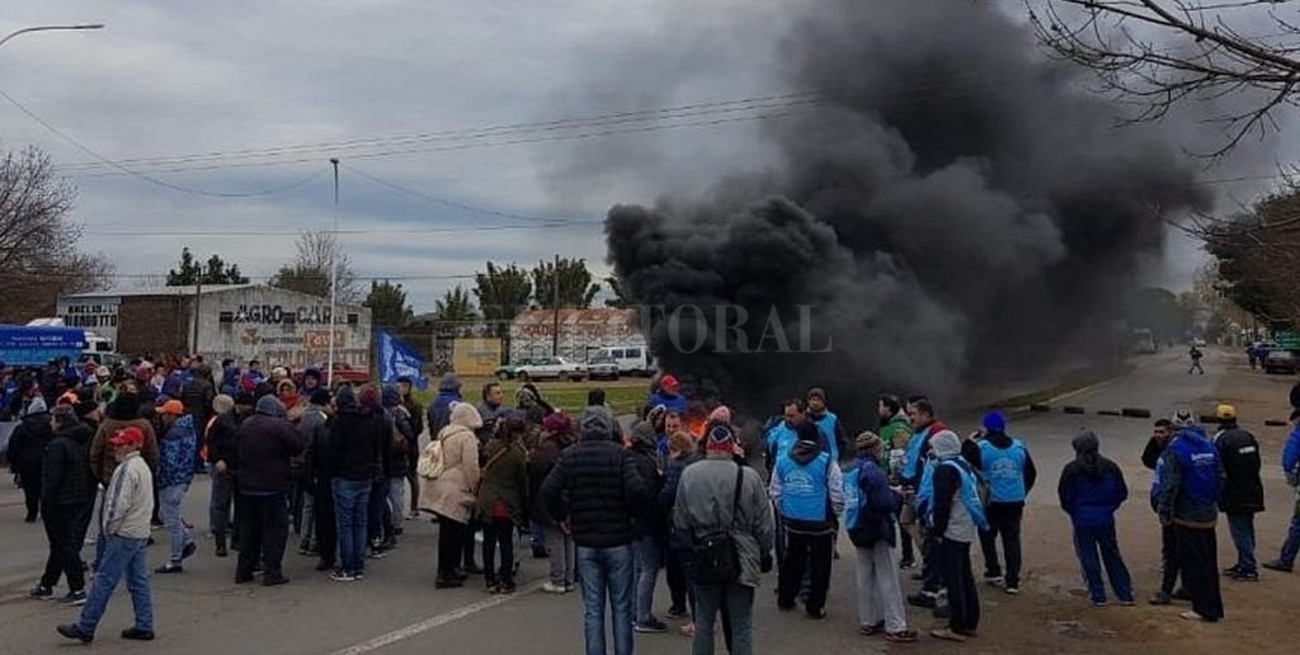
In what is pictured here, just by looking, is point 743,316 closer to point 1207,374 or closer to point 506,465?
point 506,465

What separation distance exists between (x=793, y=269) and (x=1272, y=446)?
1073 cm

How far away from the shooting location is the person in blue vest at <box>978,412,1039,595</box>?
8898 mm

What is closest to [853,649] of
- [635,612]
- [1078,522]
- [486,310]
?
[635,612]

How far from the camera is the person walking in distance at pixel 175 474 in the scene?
367 inches

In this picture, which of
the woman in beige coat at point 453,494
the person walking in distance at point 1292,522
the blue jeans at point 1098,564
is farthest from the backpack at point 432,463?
the person walking in distance at point 1292,522

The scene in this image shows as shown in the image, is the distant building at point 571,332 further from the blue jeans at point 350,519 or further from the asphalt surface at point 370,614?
the blue jeans at point 350,519

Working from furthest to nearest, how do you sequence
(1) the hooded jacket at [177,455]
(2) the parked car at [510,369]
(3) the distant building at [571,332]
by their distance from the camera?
1. (3) the distant building at [571,332]
2. (2) the parked car at [510,369]
3. (1) the hooded jacket at [177,455]

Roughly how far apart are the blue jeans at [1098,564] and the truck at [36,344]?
27.9m

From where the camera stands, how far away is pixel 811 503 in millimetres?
7672

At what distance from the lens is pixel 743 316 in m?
21.5

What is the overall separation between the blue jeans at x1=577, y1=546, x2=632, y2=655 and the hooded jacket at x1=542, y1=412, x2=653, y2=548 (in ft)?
0.22

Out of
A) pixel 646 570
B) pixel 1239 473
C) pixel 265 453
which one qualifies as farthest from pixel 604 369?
pixel 646 570

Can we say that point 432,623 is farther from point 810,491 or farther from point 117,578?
point 810,491

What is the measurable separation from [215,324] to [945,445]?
157 ft
